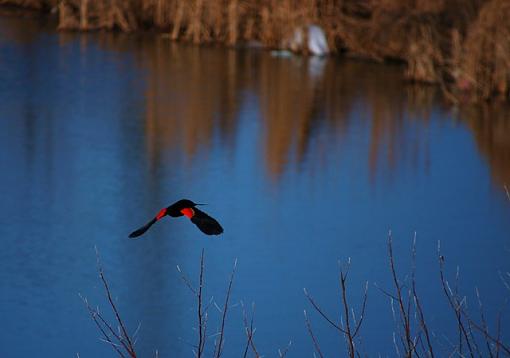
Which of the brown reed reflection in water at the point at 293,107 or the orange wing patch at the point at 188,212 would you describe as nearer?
the orange wing patch at the point at 188,212

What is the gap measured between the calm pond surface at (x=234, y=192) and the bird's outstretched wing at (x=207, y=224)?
2084mm

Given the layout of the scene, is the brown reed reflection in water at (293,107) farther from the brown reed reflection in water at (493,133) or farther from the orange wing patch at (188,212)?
the orange wing patch at (188,212)

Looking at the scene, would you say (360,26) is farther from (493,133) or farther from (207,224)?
(207,224)

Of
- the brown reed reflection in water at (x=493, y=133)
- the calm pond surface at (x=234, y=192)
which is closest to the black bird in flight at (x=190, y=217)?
the calm pond surface at (x=234, y=192)

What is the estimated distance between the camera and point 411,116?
8141 millimetres

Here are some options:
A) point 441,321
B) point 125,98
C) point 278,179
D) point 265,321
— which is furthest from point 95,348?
point 125,98

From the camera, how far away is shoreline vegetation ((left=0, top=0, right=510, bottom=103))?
339 inches

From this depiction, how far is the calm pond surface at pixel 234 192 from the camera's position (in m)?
4.15

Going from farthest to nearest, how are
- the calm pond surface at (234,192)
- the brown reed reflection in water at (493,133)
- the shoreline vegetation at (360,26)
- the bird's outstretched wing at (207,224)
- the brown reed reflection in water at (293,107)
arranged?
1. the shoreline vegetation at (360,26)
2. the brown reed reflection in water at (293,107)
3. the brown reed reflection in water at (493,133)
4. the calm pond surface at (234,192)
5. the bird's outstretched wing at (207,224)

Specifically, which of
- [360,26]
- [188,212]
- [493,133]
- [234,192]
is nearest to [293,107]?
[493,133]

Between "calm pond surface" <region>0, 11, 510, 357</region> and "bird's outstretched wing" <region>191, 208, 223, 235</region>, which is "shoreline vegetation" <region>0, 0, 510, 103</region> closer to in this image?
"calm pond surface" <region>0, 11, 510, 357</region>

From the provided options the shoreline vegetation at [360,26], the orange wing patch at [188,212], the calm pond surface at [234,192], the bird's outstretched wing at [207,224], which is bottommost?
the calm pond surface at [234,192]

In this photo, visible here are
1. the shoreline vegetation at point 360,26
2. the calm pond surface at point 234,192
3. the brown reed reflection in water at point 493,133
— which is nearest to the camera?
the calm pond surface at point 234,192

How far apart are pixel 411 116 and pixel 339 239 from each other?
3230 millimetres
